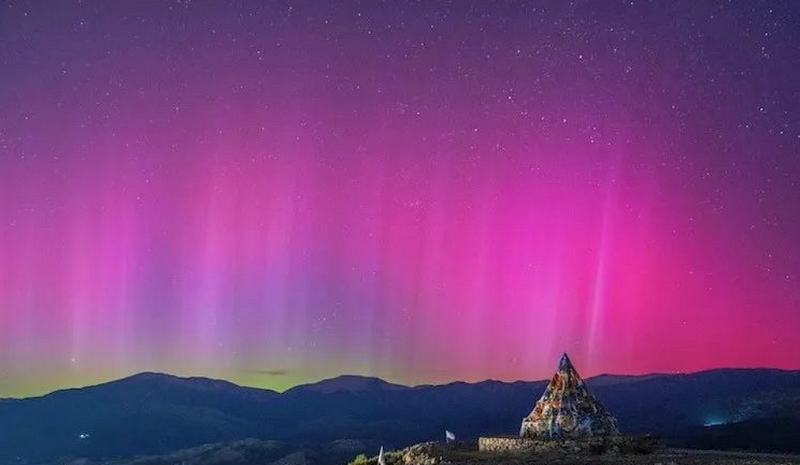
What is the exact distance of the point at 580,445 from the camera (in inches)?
1128

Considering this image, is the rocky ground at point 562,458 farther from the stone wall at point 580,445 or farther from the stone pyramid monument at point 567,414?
the stone pyramid monument at point 567,414

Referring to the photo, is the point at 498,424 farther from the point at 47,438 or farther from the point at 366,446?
the point at 47,438

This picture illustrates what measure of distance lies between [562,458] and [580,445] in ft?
8.07

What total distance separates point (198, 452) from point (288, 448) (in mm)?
12508

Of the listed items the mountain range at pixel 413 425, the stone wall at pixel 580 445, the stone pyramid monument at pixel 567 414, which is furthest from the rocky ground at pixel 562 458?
the mountain range at pixel 413 425

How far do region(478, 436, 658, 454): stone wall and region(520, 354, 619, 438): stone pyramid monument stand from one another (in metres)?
1.89

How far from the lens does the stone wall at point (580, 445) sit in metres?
28.5

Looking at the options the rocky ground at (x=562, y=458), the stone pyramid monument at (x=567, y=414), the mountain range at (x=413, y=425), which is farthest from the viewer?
the mountain range at (x=413, y=425)

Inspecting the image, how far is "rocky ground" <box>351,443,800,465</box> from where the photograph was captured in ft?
78.9

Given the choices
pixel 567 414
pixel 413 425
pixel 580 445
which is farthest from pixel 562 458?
pixel 413 425

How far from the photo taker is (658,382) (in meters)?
187

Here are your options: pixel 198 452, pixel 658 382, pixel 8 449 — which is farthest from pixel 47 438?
pixel 658 382

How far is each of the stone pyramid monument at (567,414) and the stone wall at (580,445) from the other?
189 cm

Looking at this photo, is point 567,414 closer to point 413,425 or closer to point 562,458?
point 562,458
